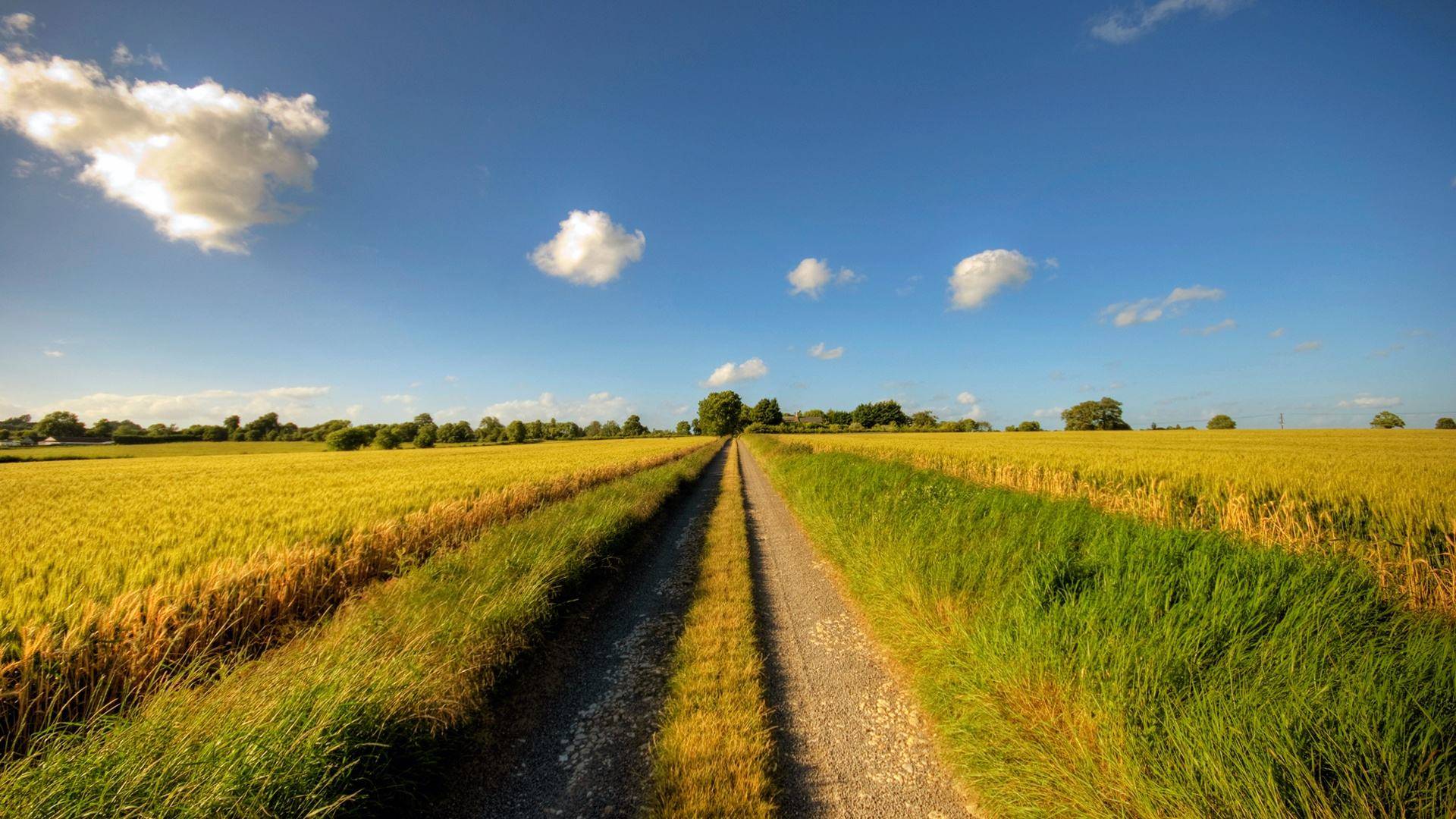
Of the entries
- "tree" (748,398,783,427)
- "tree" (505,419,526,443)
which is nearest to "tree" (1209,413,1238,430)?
"tree" (748,398,783,427)

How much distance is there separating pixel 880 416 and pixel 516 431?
84.8 m

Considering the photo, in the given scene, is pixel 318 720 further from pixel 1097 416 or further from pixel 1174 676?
pixel 1097 416

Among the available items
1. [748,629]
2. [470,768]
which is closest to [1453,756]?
[748,629]

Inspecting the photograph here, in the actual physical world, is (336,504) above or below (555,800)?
above

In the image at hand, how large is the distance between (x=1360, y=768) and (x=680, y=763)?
3.53 metres

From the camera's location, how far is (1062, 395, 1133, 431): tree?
276 ft

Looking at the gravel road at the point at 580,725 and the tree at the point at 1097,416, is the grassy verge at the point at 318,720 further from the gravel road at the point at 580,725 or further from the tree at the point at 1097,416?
the tree at the point at 1097,416

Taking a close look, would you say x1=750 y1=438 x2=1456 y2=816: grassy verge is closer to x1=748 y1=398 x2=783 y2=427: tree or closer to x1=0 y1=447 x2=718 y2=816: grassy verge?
x1=0 y1=447 x2=718 y2=816: grassy verge

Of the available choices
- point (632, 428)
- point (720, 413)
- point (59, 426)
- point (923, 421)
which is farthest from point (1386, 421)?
point (59, 426)

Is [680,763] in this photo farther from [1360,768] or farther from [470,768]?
[1360,768]

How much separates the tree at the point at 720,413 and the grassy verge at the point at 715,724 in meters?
88.4

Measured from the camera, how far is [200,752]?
241 cm

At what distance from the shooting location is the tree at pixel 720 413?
94.9 m

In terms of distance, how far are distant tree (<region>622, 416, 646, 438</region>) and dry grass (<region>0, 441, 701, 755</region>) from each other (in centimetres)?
10903
